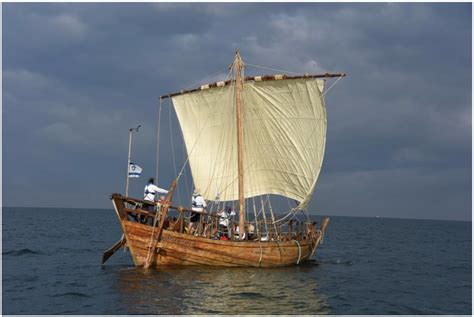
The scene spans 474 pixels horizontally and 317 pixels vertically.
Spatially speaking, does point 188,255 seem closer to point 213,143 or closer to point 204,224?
point 204,224

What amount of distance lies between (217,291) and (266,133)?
11.7m

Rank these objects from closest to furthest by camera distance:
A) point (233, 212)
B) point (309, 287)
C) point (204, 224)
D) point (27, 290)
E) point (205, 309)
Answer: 1. point (205, 309)
2. point (27, 290)
3. point (309, 287)
4. point (204, 224)
5. point (233, 212)

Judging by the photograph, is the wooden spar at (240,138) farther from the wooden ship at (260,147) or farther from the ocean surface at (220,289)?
the ocean surface at (220,289)

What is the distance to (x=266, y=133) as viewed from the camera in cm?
2847

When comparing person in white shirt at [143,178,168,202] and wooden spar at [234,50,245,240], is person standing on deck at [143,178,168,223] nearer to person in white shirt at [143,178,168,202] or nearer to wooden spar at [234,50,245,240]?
person in white shirt at [143,178,168,202]

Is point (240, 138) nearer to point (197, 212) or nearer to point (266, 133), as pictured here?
point (266, 133)

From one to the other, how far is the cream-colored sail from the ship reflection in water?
250 inches

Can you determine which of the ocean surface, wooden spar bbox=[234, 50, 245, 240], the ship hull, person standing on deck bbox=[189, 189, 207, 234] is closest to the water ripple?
the ocean surface

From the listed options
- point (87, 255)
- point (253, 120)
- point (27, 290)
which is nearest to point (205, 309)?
point (27, 290)

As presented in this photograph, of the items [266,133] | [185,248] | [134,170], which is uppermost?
[266,133]

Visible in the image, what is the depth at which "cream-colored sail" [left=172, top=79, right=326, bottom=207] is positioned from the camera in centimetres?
2800

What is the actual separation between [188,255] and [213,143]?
911 centimetres

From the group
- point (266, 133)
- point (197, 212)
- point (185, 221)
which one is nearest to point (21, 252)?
point (185, 221)

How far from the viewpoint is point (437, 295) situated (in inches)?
850
